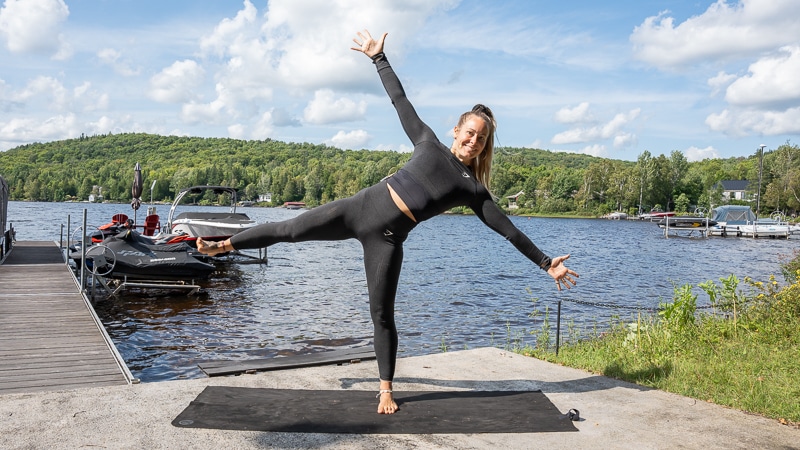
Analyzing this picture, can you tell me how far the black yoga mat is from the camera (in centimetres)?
395

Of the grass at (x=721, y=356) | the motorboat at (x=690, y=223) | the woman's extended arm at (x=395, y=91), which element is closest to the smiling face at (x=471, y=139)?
the woman's extended arm at (x=395, y=91)

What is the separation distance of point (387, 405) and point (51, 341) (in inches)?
197

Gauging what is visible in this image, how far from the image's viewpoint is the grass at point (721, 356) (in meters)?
4.89

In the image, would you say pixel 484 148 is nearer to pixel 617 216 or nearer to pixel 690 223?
pixel 690 223

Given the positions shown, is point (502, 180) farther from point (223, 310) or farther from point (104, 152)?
point (223, 310)

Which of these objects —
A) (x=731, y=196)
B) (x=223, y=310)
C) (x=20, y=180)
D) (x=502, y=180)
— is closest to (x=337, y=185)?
(x=502, y=180)

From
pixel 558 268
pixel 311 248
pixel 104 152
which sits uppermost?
pixel 104 152

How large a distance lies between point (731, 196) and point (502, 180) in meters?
41.6

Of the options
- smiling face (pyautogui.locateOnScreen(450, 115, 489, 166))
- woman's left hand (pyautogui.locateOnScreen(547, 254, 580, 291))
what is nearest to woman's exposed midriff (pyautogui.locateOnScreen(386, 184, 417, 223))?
smiling face (pyautogui.locateOnScreen(450, 115, 489, 166))

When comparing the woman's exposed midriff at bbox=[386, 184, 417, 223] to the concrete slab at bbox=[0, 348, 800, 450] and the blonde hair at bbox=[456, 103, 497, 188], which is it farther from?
the concrete slab at bbox=[0, 348, 800, 450]

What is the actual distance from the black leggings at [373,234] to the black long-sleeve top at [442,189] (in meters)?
0.13

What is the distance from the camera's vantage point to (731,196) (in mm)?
109125

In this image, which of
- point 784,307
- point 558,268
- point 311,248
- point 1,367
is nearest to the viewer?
point 558,268

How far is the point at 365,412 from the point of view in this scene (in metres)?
4.28
